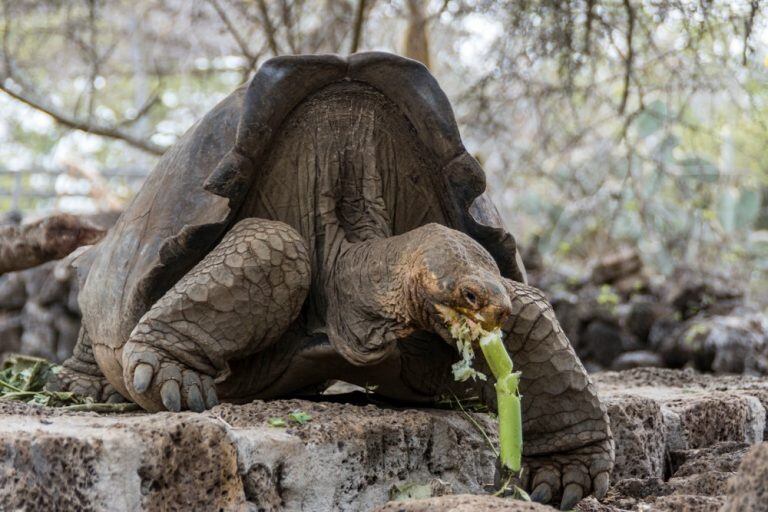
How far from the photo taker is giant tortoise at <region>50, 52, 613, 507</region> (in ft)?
9.89

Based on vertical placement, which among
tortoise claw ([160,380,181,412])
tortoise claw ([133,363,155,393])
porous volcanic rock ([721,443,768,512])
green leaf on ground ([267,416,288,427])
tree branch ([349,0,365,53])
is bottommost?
porous volcanic rock ([721,443,768,512])

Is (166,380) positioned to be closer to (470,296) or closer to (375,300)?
(375,300)

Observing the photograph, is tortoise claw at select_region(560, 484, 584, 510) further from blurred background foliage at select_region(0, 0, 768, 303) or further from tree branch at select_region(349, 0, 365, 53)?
tree branch at select_region(349, 0, 365, 53)

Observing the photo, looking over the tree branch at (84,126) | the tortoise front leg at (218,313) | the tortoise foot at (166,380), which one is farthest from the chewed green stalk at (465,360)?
the tree branch at (84,126)

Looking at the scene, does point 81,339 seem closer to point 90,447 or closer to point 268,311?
point 268,311

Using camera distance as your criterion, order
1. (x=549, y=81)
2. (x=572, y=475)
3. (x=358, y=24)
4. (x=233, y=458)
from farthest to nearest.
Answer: (x=549, y=81) → (x=358, y=24) → (x=572, y=475) → (x=233, y=458)

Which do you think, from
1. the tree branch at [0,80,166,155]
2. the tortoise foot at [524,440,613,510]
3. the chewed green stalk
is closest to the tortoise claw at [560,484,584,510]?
the tortoise foot at [524,440,613,510]

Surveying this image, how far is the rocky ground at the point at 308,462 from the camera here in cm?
205

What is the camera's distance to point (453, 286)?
251 cm

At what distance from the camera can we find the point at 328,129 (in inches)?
133

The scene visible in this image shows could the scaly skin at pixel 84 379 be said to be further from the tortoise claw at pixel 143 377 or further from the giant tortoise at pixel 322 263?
the tortoise claw at pixel 143 377

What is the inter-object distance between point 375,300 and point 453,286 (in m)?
0.44

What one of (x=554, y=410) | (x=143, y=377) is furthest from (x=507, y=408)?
(x=143, y=377)

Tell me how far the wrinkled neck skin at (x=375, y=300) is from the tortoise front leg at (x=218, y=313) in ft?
0.46
